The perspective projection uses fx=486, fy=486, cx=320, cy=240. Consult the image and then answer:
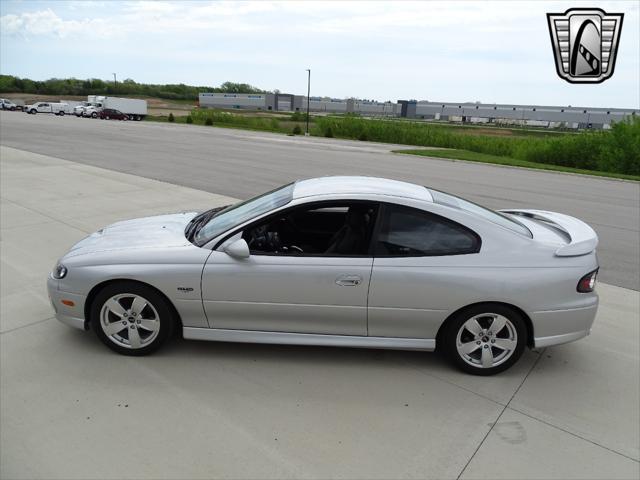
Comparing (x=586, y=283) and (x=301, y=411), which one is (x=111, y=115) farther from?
(x=586, y=283)

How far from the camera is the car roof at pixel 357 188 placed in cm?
380

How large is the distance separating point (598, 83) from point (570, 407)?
1260 cm

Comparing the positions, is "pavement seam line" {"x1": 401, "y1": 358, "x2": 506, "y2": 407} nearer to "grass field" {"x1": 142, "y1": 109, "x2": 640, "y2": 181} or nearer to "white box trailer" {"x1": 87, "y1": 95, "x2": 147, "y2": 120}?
"grass field" {"x1": 142, "y1": 109, "x2": 640, "y2": 181}

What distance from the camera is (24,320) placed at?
14.0 ft

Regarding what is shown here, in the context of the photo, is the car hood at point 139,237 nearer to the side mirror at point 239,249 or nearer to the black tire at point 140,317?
the black tire at point 140,317

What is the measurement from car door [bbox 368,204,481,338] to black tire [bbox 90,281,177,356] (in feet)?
5.04

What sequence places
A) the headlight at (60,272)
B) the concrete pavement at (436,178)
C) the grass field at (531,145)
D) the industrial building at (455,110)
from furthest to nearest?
the industrial building at (455,110)
the grass field at (531,145)
the concrete pavement at (436,178)
the headlight at (60,272)

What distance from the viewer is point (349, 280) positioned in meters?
3.49

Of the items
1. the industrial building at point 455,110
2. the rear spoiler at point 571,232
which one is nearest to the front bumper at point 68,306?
the rear spoiler at point 571,232

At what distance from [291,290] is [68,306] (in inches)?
68.6

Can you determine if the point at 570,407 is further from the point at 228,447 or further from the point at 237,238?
the point at 237,238

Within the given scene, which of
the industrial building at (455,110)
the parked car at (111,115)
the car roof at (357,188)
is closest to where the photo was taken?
the car roof at (357,188)

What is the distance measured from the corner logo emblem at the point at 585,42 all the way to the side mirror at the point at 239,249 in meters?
11.3

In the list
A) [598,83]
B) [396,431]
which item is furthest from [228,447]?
[598,83]
